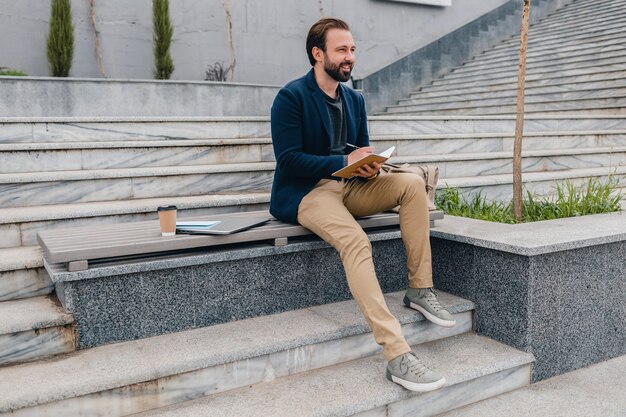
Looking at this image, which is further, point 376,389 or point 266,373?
point 266,373

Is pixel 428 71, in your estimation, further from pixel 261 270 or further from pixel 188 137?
pixel 261 270

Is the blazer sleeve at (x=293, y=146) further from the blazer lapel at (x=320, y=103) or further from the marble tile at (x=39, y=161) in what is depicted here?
the marble tile at (x=39, y=161)

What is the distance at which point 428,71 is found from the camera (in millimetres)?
11688

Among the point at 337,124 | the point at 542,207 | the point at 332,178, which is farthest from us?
the point at 542,207

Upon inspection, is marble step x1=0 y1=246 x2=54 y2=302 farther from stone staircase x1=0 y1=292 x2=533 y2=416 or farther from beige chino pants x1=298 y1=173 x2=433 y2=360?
beige chino pants x1=298 y1=173 x2=433 y2=360

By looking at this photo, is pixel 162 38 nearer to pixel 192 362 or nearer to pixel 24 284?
pixel 24 284

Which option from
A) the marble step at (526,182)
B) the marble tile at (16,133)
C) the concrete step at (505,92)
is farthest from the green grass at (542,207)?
the concrete step at (505,92)

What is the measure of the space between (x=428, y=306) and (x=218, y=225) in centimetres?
122

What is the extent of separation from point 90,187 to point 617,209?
3.81m

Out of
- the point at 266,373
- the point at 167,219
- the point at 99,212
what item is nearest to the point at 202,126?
the point at 99,212

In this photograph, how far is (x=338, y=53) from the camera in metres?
3.21

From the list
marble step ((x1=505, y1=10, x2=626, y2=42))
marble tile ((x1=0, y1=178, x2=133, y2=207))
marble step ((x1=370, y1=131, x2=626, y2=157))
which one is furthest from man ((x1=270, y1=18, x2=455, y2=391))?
marble step ((x1=505, y1=10, x2=626, y2=42))

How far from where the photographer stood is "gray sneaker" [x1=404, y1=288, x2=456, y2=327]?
3.10 metres

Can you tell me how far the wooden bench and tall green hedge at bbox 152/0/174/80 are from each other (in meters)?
5.79
